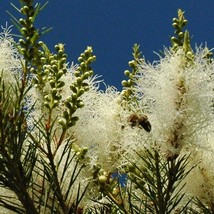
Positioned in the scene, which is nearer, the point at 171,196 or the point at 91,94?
the point at 171,196

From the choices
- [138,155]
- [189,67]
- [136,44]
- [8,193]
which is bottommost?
[8,193]

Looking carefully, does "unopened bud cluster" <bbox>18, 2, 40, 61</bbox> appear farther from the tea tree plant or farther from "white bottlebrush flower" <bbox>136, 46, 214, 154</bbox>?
"white bottlebrush flower" <bbox>136, 46, 214, 154</bbox>

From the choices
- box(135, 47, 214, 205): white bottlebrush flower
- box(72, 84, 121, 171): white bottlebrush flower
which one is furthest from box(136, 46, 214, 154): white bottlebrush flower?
box(72, 84, 121, 171): white bottlebrush flower

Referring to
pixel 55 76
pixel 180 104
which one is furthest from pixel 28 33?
pixel 180 104

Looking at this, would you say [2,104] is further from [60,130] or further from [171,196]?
[171,196]

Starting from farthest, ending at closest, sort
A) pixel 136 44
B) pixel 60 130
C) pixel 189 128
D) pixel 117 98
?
pixel 136 44 < pixel 117 98 < pixel 60 130 < pixel 189 128

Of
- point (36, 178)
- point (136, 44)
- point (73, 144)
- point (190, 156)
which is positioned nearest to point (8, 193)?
point (36, 178)

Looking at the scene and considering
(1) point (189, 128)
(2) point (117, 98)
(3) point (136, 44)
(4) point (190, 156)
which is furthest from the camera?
(3) point (136, 44)

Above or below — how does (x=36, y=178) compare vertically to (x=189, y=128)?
below

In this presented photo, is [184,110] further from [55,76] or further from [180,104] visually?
[55,76]
